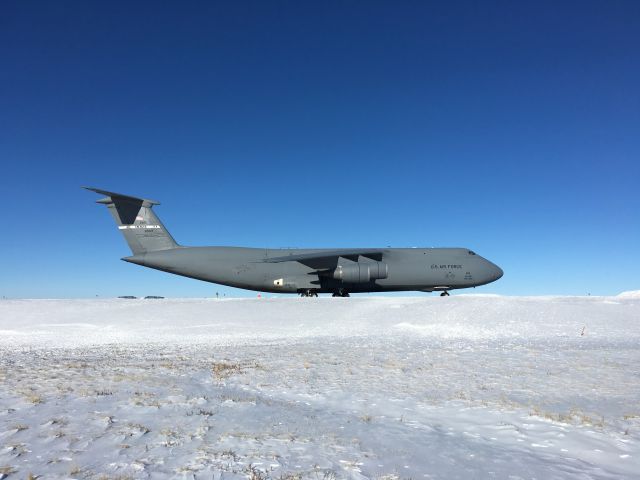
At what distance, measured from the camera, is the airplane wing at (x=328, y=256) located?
25578mm

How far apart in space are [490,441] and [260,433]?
100 inches

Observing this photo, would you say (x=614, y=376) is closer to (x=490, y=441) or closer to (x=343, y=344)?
(x=490, y=441)

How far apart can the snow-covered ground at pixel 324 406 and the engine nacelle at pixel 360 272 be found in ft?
37.5

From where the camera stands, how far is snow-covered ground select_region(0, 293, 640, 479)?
13.2ft

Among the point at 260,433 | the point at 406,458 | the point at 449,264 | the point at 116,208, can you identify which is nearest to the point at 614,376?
the point at 406,458

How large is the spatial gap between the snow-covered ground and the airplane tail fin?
12047 mm

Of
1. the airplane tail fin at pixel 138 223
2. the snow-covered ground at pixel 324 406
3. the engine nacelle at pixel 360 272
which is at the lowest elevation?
the snow-covered ground at pixel 324 406

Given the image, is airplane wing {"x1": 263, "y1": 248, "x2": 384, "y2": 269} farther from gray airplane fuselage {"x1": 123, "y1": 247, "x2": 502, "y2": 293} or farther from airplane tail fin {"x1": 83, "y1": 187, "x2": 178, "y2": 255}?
airplane tail fin {"x1": 83, "y1": 187, "x2": 178, "y2": 255}

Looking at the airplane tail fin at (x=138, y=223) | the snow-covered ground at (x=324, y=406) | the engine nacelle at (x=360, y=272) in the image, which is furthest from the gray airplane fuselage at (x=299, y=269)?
the snow-covered ground at (x=324, y=406)

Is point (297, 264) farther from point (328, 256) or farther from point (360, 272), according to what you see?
point (360, 272)

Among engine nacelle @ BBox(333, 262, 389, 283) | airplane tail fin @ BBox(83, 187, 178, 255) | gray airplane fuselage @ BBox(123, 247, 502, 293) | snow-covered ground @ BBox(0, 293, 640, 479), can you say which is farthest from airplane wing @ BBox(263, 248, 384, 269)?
snow-covered ground @ BBox(0, 293, 640, 479)

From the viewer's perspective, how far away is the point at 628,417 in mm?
5641

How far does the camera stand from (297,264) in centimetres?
2673

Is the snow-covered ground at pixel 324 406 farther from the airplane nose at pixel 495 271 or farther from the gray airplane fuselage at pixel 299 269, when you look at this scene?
the airplane nose at pixel 495 271
